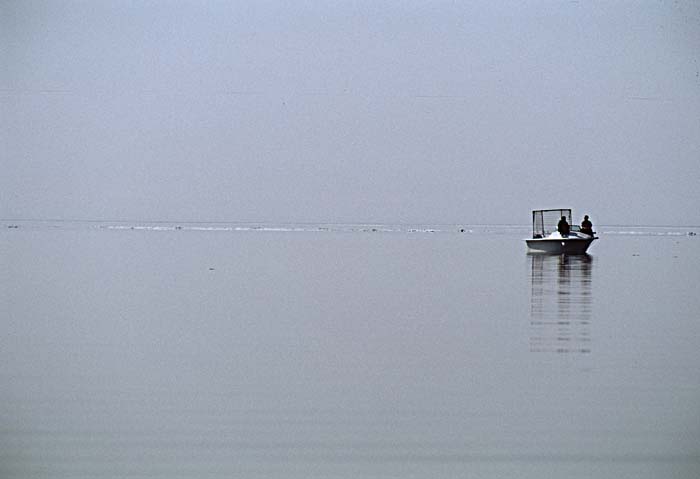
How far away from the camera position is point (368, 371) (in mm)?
9383

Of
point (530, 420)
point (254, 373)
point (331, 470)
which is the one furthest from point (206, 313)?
point (331, 470)

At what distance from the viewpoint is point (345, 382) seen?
8.77 m

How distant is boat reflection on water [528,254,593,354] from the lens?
11201 millimetres

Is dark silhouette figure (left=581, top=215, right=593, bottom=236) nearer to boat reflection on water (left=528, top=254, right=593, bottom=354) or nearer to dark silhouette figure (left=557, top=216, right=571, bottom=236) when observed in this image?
dark silhouette figure (left=557, top=216, right=571, bottom=236)

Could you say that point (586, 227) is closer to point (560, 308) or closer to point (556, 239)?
point (556, 239)

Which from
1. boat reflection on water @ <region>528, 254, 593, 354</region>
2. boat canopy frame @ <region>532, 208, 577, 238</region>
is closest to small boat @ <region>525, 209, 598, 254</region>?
boat canopy frame @ <region>532, 208, 577, 238</region>

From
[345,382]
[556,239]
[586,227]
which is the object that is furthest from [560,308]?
[586,227]

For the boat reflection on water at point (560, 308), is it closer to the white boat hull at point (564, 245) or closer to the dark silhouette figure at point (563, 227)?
the white boat hull at point (564, 245)

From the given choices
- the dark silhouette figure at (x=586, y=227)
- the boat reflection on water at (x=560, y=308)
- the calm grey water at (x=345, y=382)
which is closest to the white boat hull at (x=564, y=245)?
the dark silhouette figure at (x=586, y=227)

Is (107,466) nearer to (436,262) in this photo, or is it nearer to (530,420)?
(530,420)

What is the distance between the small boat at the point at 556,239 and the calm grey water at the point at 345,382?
13010 millimetres

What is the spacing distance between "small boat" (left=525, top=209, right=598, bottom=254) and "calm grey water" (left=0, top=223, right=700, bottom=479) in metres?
13.0

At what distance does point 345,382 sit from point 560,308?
268 inches

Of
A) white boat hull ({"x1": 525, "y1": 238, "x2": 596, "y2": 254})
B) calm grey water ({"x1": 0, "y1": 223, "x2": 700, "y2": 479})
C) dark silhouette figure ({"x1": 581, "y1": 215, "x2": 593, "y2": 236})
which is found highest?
dark silhouette figure ({"x1": 581, "y1": 215, "x2": 593, "y2": 236})
